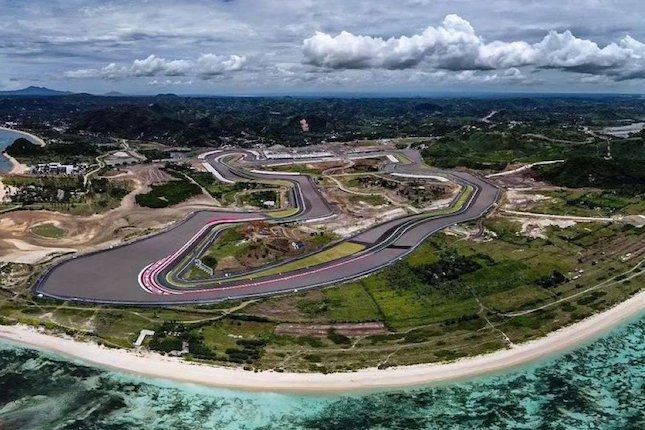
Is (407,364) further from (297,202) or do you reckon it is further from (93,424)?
(297,202)

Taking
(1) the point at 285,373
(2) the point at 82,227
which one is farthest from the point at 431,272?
(2) the point at 82,227

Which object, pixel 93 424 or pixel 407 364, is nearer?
pixel 93 424

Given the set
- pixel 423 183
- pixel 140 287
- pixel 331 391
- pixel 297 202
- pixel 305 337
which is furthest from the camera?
pixel 423 183

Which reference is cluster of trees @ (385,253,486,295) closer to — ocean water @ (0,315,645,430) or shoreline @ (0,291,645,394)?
shoreline @ (0,291,645,394)

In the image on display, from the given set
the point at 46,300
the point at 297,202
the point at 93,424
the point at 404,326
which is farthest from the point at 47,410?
→ the point at 297,202

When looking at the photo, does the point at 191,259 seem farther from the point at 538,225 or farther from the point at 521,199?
the point at 521,199
